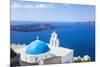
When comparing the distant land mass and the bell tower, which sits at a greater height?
the distant land mass

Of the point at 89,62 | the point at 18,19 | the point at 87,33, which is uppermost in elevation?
the point at 18,19

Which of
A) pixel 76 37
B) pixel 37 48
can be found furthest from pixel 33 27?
pixel 76 37

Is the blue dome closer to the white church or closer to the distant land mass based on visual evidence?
the white church

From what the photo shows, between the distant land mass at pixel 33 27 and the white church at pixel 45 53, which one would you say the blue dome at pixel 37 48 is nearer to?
the white church at pixel 45 53

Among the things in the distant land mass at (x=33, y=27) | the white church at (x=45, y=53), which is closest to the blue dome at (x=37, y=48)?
the white church at (x=45, y=53)

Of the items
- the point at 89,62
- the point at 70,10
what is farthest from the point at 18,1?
the point at 89,62

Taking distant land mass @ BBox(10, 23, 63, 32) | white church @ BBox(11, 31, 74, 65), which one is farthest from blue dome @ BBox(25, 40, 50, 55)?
distant land mass @ BBox(10, 23, 63, 32)

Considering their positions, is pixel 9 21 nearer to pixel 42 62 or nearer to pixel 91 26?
pixel 42 62

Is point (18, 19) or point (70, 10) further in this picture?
point (70, 10)
